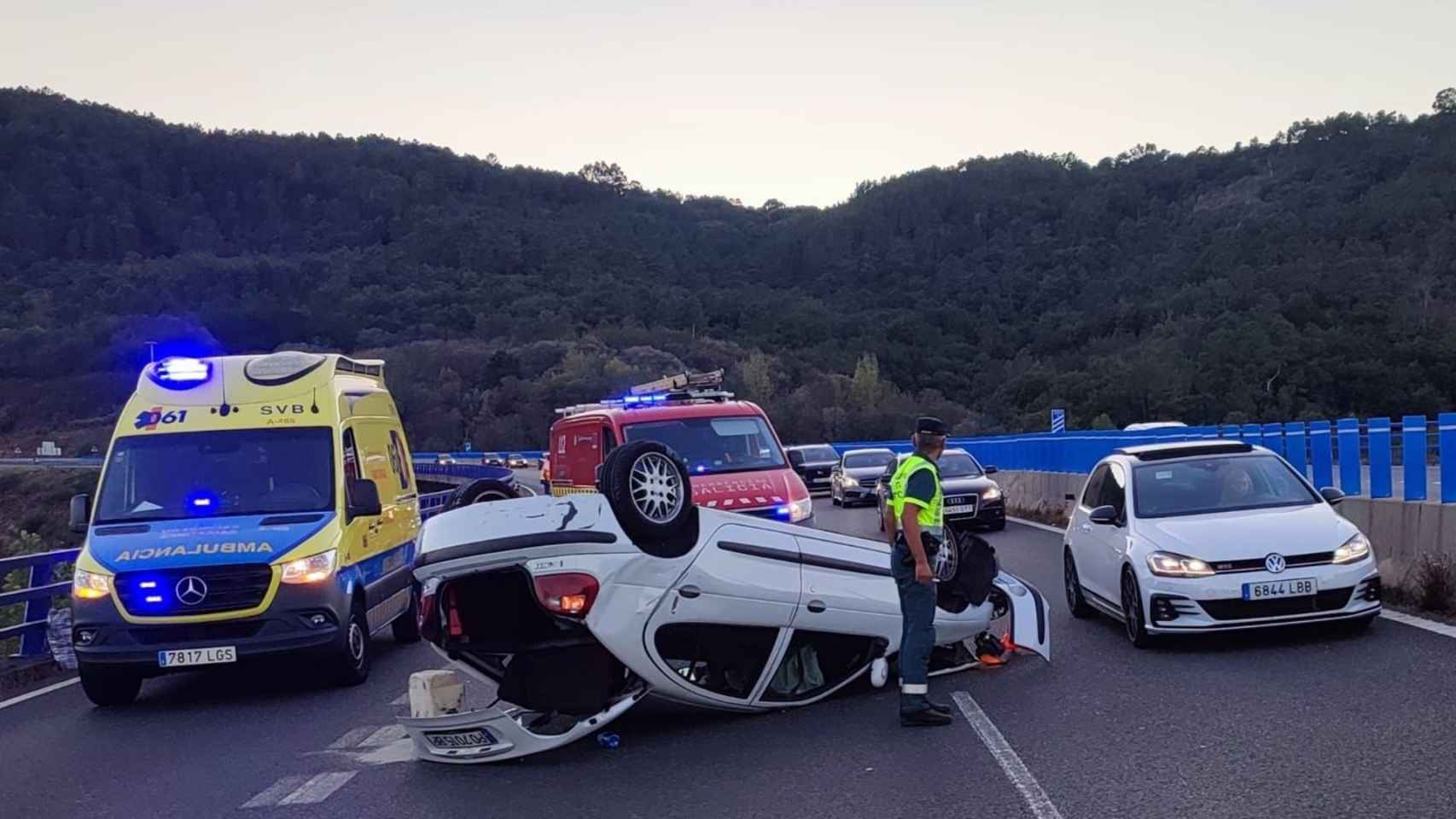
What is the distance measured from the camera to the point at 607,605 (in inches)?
293

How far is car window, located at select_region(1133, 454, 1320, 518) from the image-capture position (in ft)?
35.8

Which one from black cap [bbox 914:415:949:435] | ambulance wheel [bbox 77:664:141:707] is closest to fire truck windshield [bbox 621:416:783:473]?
ambulance wheel [bbox 77:664:141:707]

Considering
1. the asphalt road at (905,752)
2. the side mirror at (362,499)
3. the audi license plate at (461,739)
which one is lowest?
the asphalt road at (905,752)

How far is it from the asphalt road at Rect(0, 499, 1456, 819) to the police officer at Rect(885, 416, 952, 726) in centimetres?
22

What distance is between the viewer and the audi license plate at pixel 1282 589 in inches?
377

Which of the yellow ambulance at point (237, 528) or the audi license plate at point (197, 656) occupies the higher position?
the yellow ambulance at point (237, 528)

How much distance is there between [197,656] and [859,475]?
23438 mm

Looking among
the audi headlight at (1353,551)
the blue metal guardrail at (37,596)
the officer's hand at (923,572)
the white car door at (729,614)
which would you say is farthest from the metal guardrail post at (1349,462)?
the blue metal guardrail at (37,596)

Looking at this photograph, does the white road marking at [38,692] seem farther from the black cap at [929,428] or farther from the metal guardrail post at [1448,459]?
the metal guardrail post at [1448,459]

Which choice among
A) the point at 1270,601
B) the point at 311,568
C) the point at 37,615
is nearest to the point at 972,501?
the point at 1270,601

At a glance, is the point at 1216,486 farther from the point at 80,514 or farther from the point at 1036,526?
the point at 1036,526

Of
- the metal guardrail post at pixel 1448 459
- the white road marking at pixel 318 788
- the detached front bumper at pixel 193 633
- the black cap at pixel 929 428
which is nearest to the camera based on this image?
the white road marking at pixel 318 788

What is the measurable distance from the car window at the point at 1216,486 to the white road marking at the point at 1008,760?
3.13 m

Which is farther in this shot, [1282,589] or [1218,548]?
[1218,548]
